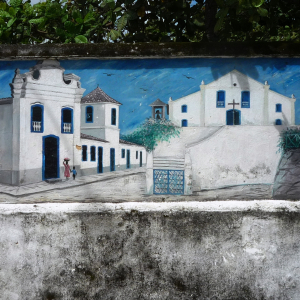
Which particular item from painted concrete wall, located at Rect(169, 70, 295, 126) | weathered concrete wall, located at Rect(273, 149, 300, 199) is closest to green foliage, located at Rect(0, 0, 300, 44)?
painted concrete wall, located at Rect(169, 70, 295, 126)

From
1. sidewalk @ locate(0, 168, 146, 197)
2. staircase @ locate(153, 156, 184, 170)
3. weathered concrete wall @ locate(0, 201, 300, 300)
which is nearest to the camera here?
weathered concrete wall @ locate(0, 201, 300, 300)

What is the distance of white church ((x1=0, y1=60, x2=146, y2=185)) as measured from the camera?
3373 millimetres

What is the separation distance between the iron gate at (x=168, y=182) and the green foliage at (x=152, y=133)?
0.29m

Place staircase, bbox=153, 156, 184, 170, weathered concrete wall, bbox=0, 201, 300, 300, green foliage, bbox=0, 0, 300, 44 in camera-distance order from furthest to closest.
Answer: green foliage, bbox=0, 0, 300, 44 < staircase, bbox=153, 156, 184, 170 < weathered concrete wall, bbox=0, 201, 300, 300

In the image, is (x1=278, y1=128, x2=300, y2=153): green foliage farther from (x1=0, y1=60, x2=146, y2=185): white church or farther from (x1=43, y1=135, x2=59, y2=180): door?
(x1=43, y1=135, x2=59, y2=180): door

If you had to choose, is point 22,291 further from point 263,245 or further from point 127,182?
point 263,245

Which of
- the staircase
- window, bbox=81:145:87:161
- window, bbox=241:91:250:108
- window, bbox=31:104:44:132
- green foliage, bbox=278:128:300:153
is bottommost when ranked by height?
the staircase

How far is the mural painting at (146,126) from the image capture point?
3377 millimetres

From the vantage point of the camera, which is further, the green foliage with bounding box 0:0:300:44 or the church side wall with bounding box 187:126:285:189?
the green foliage with bounding box 0:0:300:44

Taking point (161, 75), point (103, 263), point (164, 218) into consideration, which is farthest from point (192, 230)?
point (161, 75)

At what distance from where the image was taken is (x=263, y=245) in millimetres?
3213

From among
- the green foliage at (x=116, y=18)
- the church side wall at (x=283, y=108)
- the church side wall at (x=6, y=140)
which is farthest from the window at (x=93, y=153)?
the church side wall at (x=283, y=108)

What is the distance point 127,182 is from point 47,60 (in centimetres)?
143

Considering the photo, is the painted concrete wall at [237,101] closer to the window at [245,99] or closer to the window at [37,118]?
the window at [245,99]
